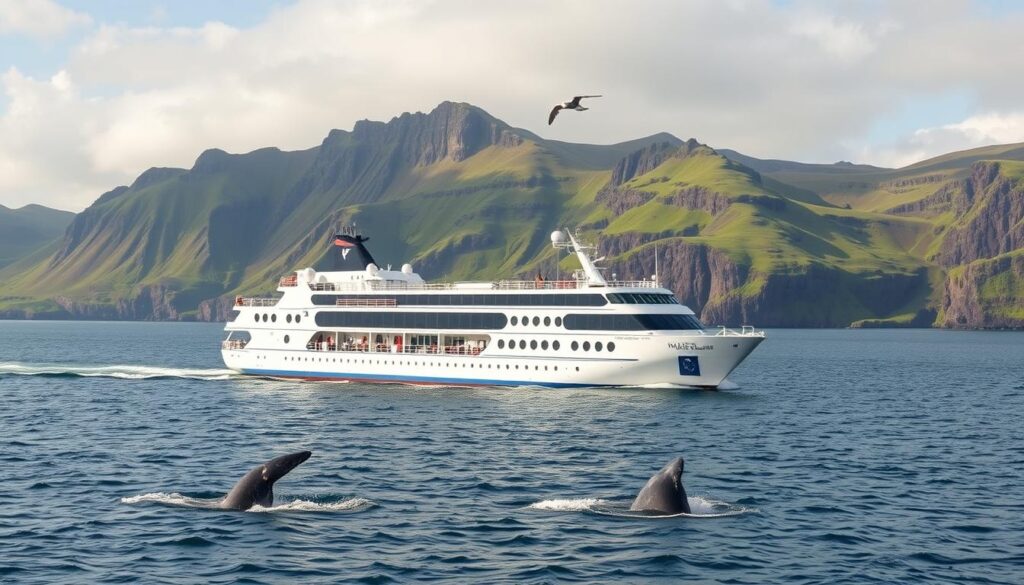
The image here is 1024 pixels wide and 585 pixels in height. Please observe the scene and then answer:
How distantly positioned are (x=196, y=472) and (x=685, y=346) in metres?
35.8

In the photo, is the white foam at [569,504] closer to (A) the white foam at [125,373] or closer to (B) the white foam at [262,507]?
(B) the white foam at [262,507]

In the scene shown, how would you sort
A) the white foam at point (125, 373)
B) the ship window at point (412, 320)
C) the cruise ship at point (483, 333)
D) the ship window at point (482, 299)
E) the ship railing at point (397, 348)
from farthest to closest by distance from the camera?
the white foam at point (125, 373), the ship railing at point (397, 348), the ship window at point (412, 320), the ship window at point (482, 299), the cruise ship at point (483, 333)

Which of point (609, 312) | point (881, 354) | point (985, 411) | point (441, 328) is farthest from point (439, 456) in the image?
point (881, 354)

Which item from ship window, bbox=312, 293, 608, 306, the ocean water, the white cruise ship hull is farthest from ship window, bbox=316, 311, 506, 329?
the ocean water

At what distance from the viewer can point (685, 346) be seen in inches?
2525

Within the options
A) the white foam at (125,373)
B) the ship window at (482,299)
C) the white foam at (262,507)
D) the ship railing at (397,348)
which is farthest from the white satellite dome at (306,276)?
the white foam at (262,507)

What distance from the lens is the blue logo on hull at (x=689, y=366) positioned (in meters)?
64.3

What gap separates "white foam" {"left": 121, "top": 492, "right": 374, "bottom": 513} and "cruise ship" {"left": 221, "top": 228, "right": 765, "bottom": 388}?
36.4 meters

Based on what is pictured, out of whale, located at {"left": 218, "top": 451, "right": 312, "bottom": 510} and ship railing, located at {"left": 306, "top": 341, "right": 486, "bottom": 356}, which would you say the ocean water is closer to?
whale, located at {"left": 218, "top": 451, "right": 312, "bottom": 510}

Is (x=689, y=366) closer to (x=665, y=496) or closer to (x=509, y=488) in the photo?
(x=509, y=488)

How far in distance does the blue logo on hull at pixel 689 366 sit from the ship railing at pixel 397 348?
14.7 m

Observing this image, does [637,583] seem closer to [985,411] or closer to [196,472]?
[196,472]

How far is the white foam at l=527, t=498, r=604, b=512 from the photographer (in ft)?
97.9

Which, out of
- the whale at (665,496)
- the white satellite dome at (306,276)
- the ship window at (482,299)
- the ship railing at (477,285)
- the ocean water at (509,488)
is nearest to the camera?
the ocean water at (509,488)
